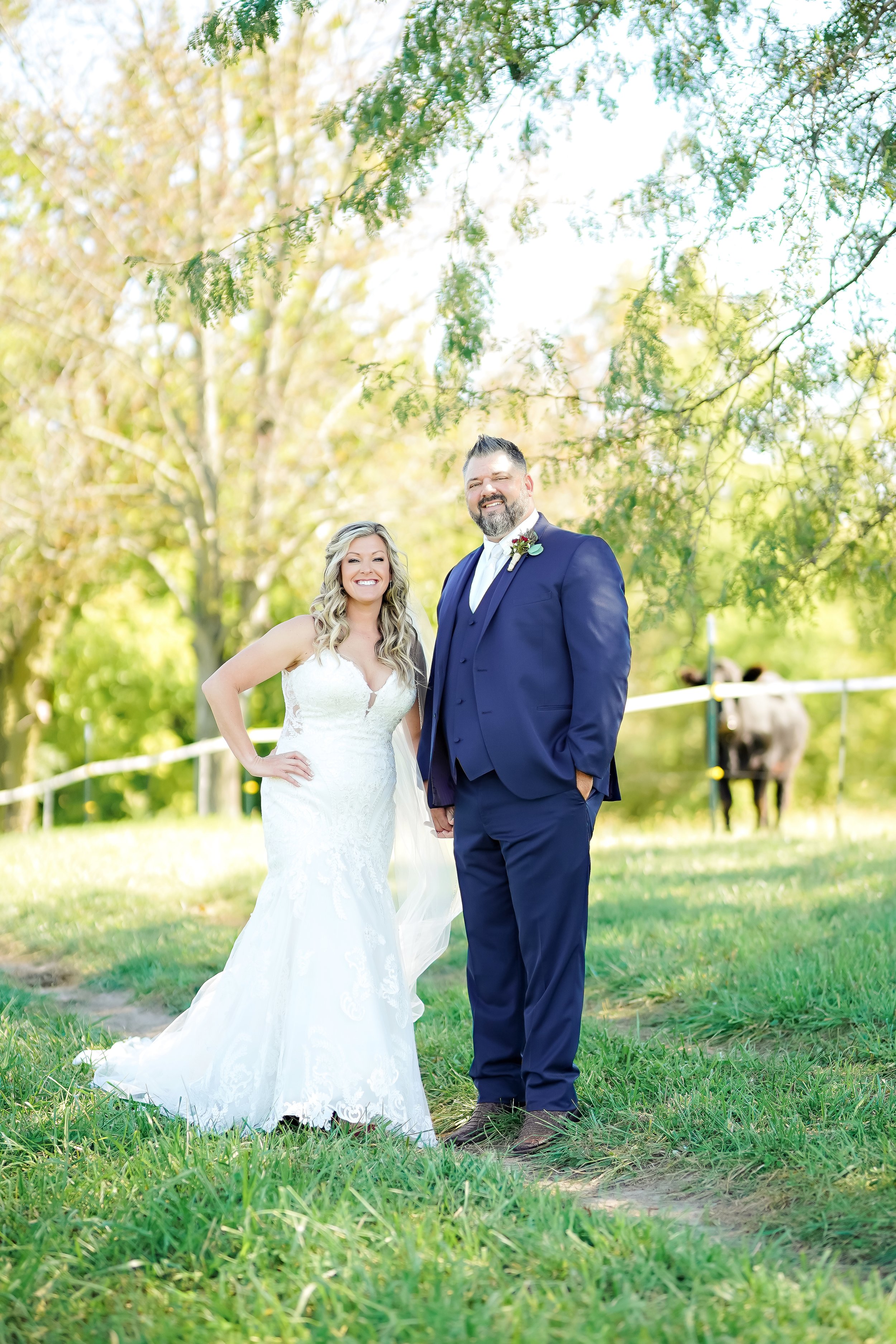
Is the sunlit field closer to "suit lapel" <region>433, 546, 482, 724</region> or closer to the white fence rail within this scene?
"suit lapel" <region>433, 546, 482, 724</region>

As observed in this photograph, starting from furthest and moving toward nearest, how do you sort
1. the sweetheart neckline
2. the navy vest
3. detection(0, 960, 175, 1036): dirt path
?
detection(0, 960, 175, 1036): dirt path
the sweetheart neckline
the navy vest

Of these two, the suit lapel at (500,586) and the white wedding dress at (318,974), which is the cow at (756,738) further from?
the suit lapel at (500,586)

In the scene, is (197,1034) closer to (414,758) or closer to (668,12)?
(414,758)

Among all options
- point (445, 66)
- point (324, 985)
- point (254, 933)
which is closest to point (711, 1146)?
point (324, 985)

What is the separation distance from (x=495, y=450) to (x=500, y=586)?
18.5 inches

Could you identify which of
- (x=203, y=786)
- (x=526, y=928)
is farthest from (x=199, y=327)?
(x=526, y=928)

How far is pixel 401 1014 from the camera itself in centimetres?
Result: 434

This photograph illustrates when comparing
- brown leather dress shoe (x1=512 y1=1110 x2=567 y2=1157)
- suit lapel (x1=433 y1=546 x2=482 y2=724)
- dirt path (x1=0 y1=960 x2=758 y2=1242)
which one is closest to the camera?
dirt path (x1=0 y1=960 x2=758 y2=1242)

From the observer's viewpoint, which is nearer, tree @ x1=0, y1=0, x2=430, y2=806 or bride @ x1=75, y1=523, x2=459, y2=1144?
bride @ x1=75, y1=523, x2=459, y2=1144

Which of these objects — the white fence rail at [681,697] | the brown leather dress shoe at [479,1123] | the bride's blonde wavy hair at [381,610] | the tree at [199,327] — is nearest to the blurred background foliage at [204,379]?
the tree at [199,327]

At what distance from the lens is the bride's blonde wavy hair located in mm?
4539

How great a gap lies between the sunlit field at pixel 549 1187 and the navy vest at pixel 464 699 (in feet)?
3.94

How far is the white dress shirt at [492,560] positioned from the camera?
14.1 ft

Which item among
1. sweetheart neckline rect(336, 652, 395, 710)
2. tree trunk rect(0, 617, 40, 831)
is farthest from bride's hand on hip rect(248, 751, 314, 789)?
tree trunk rect(0, 617, 40, 831)
